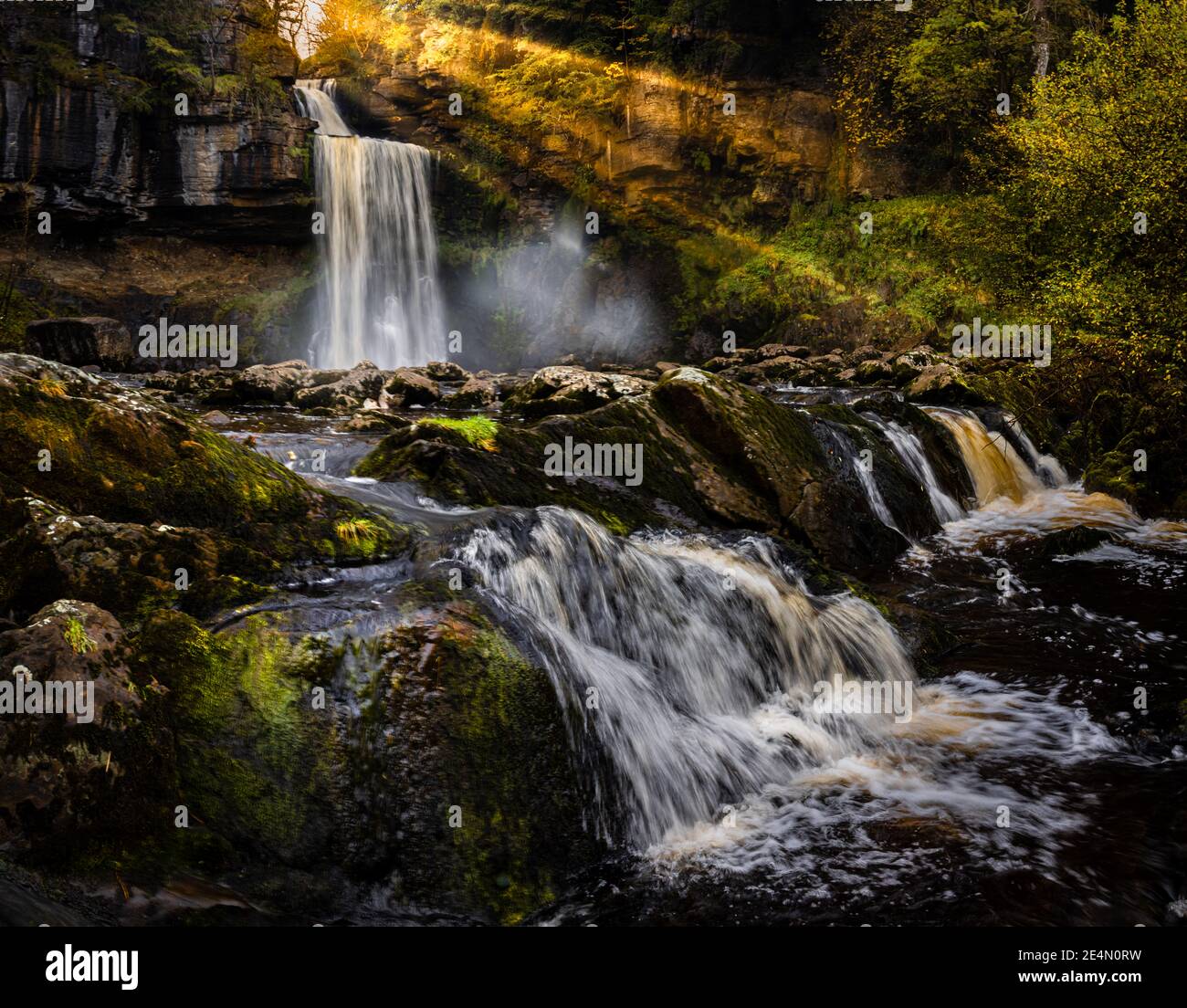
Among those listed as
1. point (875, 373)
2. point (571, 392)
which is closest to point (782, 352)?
point (875, 373)

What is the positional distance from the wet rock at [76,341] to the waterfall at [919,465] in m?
20.0

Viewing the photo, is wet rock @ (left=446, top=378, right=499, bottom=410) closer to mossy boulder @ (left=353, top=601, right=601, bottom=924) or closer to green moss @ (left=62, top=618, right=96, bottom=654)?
mossy boulder @ (left=353, top=601, right=601, bottom=924)

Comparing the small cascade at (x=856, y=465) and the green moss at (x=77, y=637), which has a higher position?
the small cascade at (x=856, y=465)

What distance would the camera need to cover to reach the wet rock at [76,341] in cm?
2108

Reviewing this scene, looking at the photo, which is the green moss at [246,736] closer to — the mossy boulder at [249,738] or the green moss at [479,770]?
the mossy boulder at [249,738]

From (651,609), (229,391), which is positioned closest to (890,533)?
(651,609)

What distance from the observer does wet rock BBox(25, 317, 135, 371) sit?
69.2 ft

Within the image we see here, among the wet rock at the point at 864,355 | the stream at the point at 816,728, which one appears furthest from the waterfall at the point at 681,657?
the wet rock at the point at 864,355

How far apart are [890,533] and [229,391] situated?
1100 cm

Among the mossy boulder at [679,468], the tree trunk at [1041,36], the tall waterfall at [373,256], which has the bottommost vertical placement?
the mossy boulder at [679,468]

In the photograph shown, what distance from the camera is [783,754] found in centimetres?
501

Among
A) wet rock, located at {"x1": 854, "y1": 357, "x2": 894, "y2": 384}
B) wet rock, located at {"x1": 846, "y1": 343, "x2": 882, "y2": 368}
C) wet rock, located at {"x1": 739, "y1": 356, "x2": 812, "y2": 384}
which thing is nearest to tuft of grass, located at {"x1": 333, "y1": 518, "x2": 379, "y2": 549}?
wet rock, located at {"x1": 854, "y1": 357, "x2": 894, "y2": 384}

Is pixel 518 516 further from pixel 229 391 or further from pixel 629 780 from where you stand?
pixel 229 391

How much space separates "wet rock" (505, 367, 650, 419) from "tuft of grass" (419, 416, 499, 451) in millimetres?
2649
